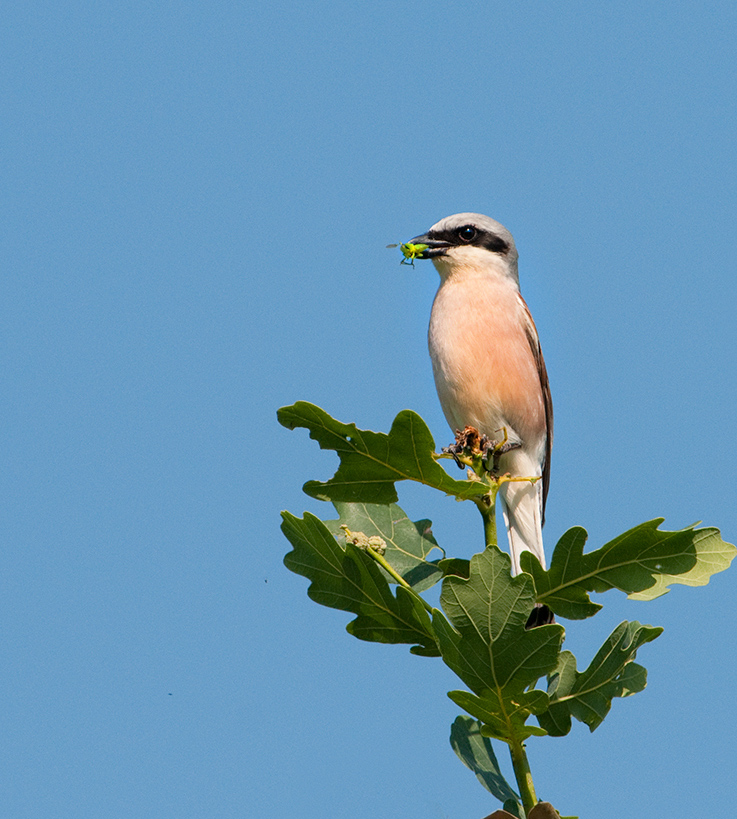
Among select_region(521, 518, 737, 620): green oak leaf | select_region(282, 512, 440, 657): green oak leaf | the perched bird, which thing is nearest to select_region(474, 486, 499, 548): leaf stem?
select_region(521, 518, 737, 620): green oak leaf

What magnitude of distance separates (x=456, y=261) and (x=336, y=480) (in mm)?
2470

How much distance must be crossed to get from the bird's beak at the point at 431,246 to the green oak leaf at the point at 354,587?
257cm

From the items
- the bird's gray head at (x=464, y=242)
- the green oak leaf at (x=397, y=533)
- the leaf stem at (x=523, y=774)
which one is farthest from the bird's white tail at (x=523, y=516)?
the leaf stem at (x=523, y=774)

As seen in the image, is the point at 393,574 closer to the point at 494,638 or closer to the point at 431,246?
the point at 494,638

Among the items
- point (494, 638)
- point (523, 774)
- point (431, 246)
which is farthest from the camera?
point (431, 246)

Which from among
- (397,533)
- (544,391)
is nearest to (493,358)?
(544,391)

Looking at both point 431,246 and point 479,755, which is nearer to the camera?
point 479,755

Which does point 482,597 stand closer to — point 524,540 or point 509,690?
point 509,690

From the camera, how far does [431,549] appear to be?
2.93 m

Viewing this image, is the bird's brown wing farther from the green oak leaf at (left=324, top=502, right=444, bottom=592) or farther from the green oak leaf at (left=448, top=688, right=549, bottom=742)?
the green oak leaf at (left=448, top=688, right=549, bottom=742)

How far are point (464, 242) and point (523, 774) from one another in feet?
10.5

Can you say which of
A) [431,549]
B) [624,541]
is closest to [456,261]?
[431,549]

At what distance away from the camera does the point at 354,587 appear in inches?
97.5

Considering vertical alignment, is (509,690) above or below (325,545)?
below
